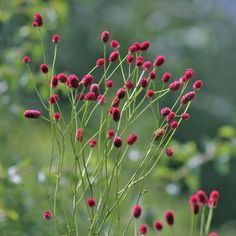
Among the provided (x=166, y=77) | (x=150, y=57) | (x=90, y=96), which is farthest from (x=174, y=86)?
(x=150, y=57)

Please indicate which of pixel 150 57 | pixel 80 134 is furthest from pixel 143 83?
pixel 150 57

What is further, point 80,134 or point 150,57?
point 150,57

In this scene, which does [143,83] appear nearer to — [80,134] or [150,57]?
[80,134]

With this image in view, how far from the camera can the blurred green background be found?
141 inches

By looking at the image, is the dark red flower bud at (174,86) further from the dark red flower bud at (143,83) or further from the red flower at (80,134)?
the red flower at (80,134)

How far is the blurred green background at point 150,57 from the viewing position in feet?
11.8

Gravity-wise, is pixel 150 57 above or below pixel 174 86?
above

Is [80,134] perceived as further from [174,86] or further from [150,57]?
[150,57]

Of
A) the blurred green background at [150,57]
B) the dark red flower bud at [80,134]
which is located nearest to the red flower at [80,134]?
the dark red flower bud at [80,134]

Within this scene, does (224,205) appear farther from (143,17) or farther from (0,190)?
(0,190)

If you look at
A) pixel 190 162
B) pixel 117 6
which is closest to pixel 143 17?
pixel 117 6

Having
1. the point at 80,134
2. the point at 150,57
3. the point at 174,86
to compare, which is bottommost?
the point at 80,134

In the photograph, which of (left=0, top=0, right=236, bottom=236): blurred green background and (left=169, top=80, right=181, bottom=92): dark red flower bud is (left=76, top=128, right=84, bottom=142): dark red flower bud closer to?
(left=169, top=80, right=181, bottom=92): dark red flower bud

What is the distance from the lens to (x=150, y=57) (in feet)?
37.2
